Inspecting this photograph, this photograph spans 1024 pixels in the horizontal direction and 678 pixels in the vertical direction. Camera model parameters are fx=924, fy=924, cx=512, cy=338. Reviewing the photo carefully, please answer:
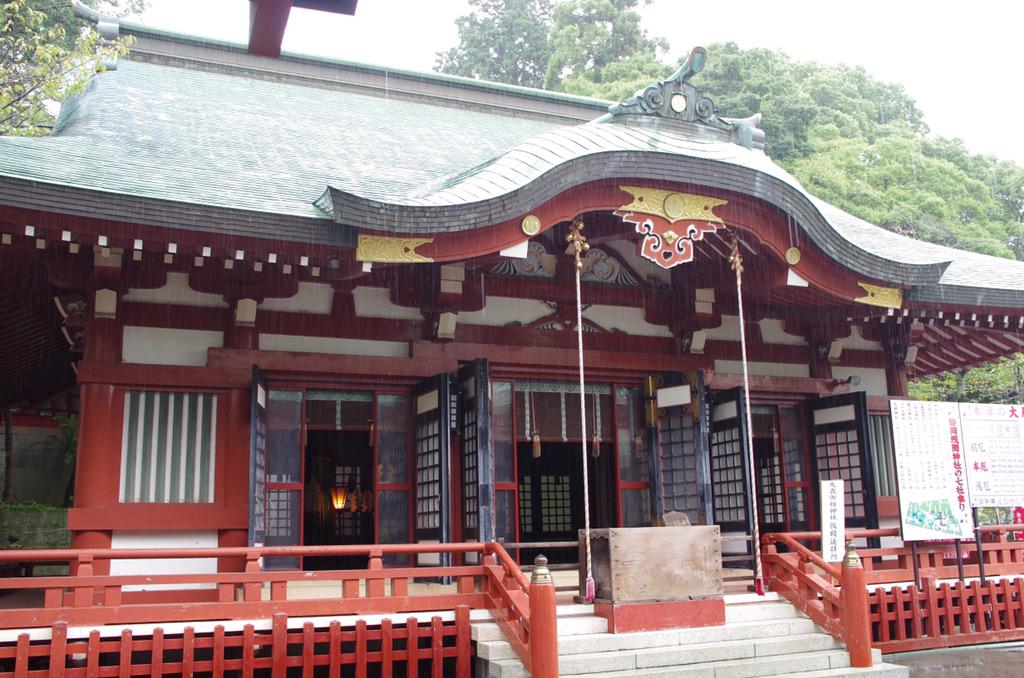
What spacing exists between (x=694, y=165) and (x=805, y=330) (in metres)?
3.78

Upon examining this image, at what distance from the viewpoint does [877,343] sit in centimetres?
1178

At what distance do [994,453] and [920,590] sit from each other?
5.25 ft

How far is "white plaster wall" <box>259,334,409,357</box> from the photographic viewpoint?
8.90m

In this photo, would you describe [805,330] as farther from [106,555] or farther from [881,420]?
[106,555]

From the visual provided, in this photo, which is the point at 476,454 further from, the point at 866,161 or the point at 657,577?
the point at 866,161

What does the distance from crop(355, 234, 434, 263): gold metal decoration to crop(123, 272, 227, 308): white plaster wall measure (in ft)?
6.32

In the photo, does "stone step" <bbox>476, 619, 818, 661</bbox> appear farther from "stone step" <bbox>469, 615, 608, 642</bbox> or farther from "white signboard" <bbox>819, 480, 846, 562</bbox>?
"white signboard" <bbox>819, 480, 846, 562</bbox>

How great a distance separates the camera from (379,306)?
30.8 ft

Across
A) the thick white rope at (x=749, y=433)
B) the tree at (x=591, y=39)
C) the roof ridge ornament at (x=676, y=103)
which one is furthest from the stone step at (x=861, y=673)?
the tree at (x=591, y=39)

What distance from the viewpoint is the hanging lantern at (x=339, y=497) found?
15930mm

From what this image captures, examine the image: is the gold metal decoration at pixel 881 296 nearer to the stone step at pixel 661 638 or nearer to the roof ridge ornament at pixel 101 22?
the stone step at pixel 661 638

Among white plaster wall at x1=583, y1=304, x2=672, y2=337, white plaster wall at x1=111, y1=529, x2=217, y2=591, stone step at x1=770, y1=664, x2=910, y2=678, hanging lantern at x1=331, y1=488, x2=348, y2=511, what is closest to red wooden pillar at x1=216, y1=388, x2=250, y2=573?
white plaster wall at x1=111, y1=529, x2=217, y2=591

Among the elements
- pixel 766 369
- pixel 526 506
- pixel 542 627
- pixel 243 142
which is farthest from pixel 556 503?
pixel 542 627

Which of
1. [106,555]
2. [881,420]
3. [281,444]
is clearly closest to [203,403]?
[281,444]
